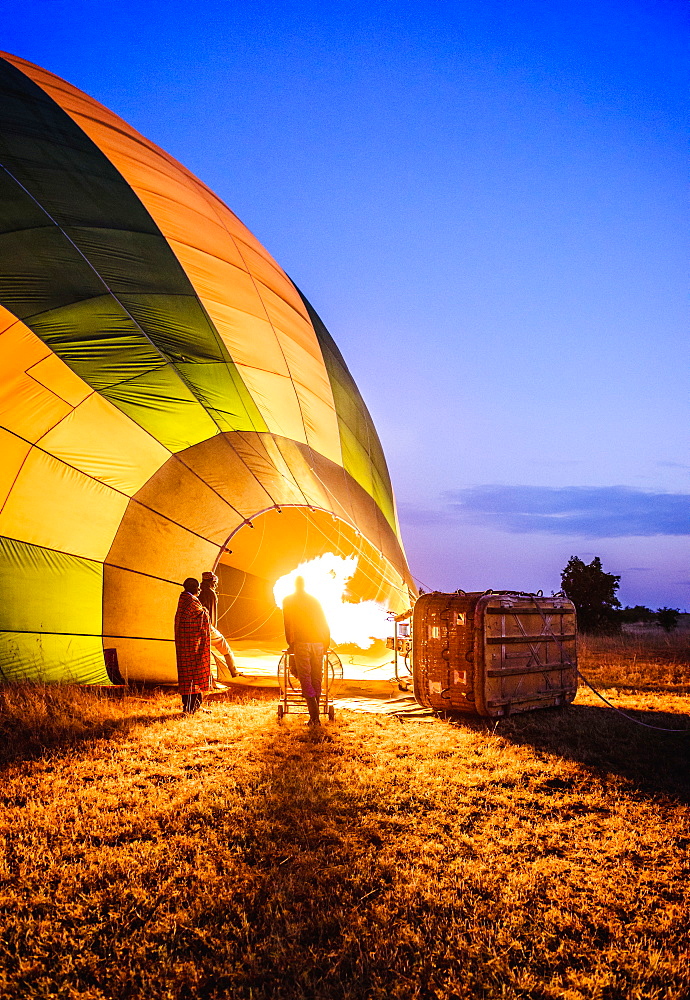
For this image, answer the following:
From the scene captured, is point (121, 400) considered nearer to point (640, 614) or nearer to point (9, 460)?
point (9, 460)

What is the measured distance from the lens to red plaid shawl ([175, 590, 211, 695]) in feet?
22.1

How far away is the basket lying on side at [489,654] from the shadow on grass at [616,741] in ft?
0.83

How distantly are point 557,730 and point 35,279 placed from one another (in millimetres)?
6810

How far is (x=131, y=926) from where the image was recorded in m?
2.77

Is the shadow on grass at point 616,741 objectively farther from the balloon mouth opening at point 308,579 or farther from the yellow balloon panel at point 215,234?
the yellow balloon panel at point 215,234

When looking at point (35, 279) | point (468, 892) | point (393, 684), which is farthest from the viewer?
point (393, 684)

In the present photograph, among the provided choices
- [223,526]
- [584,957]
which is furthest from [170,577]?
[584,957]

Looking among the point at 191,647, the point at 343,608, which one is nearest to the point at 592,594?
the point at 343,608

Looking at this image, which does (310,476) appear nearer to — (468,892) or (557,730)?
(557,730)

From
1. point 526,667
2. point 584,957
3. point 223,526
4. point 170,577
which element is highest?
point 223,526

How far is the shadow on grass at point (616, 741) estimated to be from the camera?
15.7ft

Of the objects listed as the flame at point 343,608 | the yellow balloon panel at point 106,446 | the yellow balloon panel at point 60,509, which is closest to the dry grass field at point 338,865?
the yellow balloon panel at point 60,509

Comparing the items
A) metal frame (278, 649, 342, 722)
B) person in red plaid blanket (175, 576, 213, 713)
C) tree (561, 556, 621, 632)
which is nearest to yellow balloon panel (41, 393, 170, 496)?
person in red plaid blanket (175, 576, 213, 713)

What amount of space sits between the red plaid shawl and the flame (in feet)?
10.1
